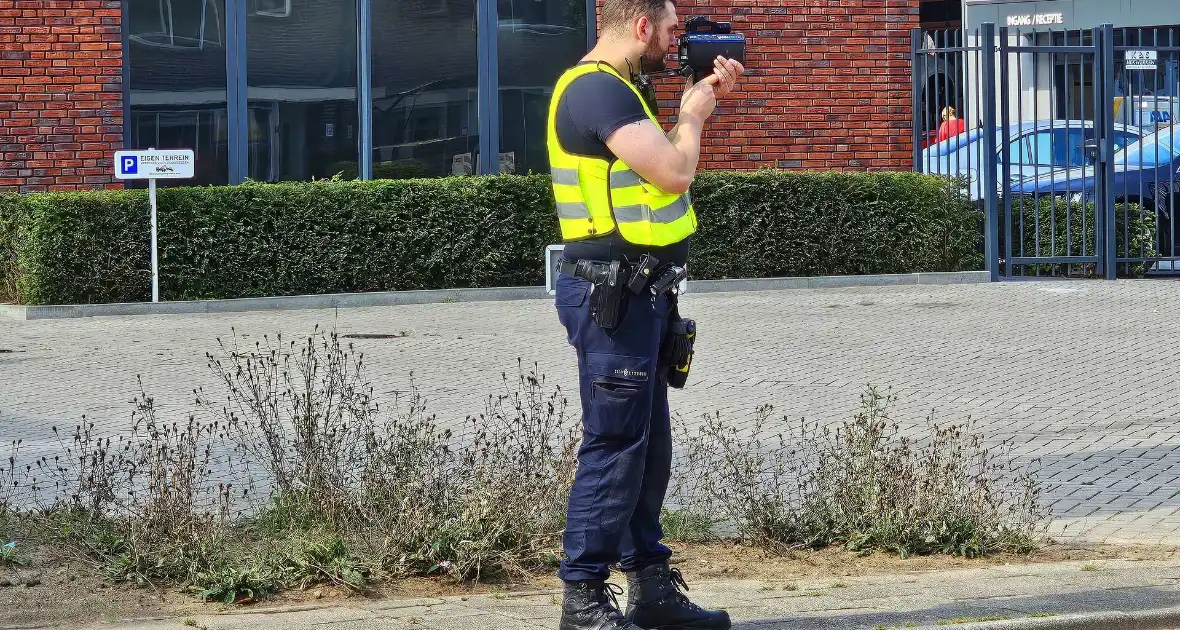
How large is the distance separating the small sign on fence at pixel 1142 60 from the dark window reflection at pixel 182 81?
905cm

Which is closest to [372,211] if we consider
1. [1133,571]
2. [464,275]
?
[464,275]

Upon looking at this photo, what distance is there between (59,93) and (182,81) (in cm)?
121

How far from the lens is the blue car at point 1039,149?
53.1ft

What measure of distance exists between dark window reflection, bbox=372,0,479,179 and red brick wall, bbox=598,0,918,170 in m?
2.10

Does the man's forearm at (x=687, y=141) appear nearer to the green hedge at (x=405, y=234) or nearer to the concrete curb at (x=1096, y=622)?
the concrete curb at (x=1096, y=622)

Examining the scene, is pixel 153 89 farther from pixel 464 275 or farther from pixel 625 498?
pixel 625 498

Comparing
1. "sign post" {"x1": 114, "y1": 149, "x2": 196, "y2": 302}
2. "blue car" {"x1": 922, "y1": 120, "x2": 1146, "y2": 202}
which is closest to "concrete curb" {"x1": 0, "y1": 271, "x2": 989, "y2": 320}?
"sign post" {"x1": 114, "y1": 149, "x2": 196, "y2": 302}

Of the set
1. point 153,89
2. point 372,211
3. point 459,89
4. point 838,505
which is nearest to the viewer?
point 838,505

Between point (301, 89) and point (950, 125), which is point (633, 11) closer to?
point (301, 89)

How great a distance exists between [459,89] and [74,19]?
3.91m

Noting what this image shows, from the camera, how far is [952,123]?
17500mm

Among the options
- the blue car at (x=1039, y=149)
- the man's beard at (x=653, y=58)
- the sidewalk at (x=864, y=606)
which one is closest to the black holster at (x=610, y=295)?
the man's beard at (x=653, y=58)

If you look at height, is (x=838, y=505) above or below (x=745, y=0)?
below

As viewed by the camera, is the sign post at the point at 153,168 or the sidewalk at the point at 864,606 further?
the sign post at the point at 153,168
